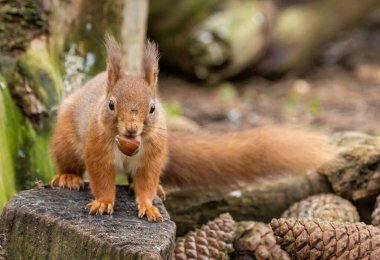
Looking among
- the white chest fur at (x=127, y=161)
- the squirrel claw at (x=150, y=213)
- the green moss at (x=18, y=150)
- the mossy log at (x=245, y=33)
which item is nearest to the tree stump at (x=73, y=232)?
the squirrel claw at (x=150, y=213)

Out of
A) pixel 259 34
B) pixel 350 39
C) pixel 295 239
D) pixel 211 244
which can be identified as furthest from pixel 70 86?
pixel 350 39

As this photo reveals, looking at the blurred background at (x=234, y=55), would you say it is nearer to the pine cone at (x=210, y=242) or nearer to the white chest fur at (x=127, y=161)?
the white chest fur at (x=127, y=161)

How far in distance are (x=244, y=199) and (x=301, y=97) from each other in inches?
110

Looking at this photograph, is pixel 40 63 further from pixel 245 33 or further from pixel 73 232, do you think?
pixel 245 33

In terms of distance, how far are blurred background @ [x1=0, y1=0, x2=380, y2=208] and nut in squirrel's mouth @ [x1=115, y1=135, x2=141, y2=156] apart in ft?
3.11

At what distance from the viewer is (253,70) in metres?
5.91

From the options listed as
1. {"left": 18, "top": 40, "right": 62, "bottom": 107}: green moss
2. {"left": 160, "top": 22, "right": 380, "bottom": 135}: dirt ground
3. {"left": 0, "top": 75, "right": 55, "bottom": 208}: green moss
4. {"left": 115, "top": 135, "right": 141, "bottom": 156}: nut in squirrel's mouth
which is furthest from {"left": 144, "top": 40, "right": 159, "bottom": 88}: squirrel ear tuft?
{"left": 160, "top": 22, "right": 380, "bottom": 135}: dirt ground

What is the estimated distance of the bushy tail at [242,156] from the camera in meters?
2.69

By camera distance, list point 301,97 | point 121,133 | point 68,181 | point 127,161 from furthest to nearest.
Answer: point 301,97, point 68,181, point 127,161, point 121,133

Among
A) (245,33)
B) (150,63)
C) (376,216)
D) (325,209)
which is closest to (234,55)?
(245,33)

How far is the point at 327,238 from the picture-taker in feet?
7.05

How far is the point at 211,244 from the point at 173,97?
10.0 ft

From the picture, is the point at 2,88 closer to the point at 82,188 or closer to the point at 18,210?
the point at 82,188

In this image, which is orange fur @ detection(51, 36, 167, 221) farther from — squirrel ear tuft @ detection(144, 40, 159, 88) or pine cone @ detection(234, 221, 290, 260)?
pine cone @ detection(234, 221, 290, 260)
